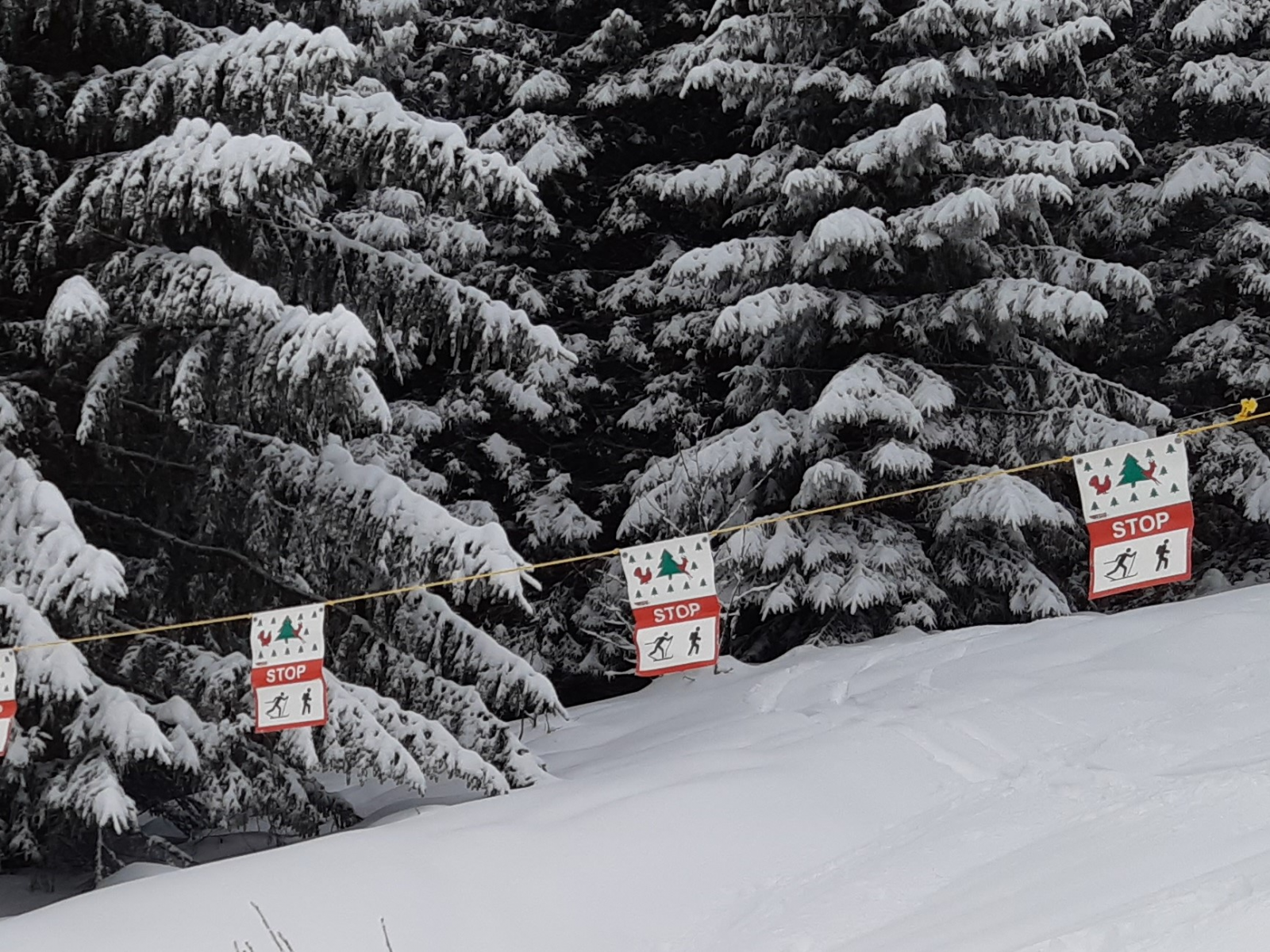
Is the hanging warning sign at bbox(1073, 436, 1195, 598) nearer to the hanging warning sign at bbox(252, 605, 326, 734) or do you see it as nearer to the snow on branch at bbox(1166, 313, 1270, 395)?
the hanging warning sign at bbox(252, 605, 326, 734)

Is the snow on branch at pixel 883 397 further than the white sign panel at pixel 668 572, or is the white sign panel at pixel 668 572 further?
the snow on branch at pixel 883 397

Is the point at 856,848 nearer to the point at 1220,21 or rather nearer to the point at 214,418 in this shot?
the point at 214,418

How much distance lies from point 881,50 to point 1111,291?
3311 mm

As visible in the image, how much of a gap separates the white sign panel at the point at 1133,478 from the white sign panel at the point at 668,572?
2.38m

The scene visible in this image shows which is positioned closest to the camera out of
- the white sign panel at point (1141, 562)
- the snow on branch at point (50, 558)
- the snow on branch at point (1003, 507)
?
the snow on branch at point (50, 558)

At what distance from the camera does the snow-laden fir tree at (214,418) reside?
25.2 feet

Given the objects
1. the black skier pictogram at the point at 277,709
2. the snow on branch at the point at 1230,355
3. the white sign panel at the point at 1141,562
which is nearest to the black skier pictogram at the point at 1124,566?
the white sign panel at the point at 1141,562

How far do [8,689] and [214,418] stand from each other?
2.27 metres

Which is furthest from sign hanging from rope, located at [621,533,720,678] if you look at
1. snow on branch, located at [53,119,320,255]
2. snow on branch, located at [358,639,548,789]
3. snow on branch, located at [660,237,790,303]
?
snow on branch, located at [660,237,790,303]

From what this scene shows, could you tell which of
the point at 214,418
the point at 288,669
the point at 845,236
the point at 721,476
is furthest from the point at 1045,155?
the point at 288,669

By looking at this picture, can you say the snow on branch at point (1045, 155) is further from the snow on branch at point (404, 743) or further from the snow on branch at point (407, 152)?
the snow on branch at point (404, 743)

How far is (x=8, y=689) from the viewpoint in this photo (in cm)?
721

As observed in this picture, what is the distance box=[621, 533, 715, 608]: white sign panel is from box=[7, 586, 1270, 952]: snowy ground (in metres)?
1.13

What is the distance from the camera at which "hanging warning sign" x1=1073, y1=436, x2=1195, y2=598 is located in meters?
7.88
